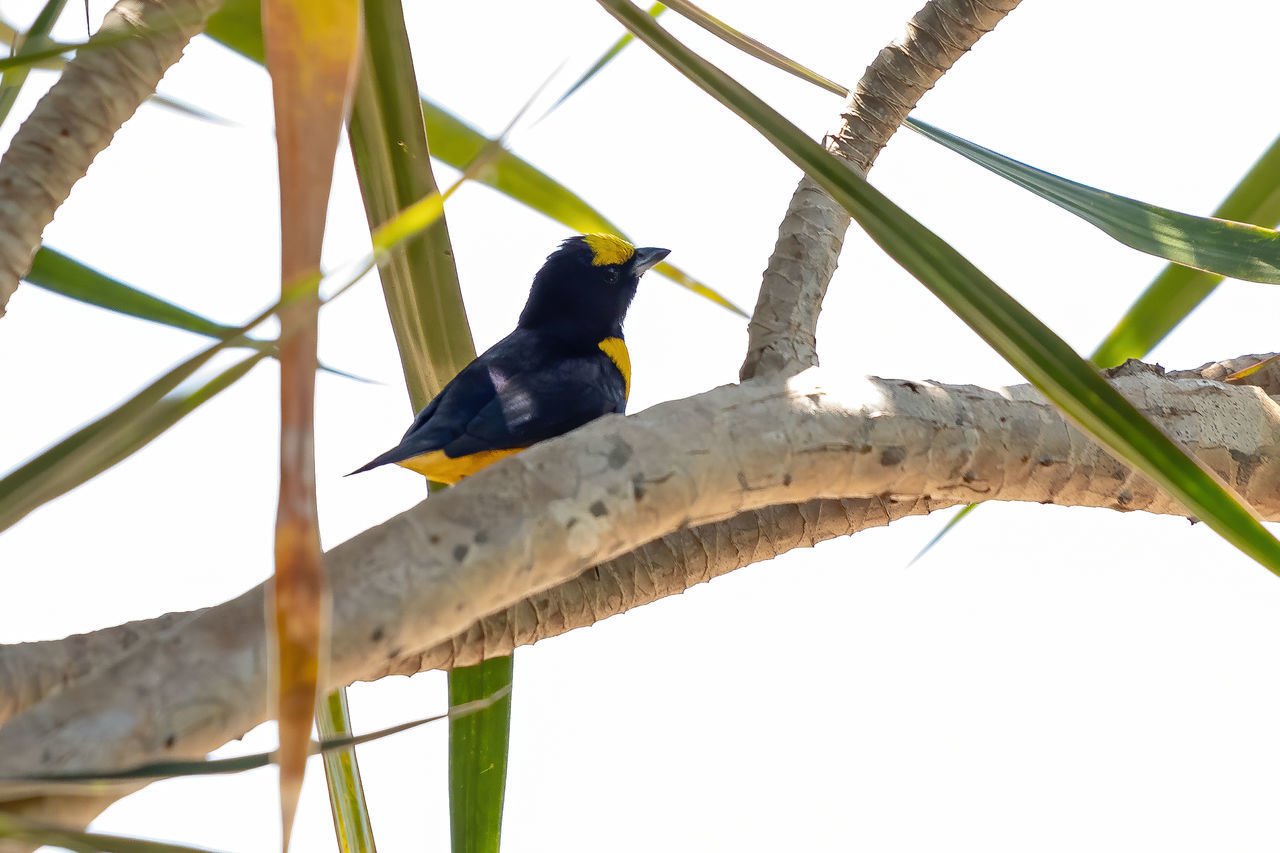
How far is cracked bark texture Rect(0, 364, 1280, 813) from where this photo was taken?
19.0 inches

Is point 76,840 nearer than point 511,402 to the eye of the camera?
Yes

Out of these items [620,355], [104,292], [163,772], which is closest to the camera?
[163,772]

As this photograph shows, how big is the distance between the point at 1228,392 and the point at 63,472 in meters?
0.95

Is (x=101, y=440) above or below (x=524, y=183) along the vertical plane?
below

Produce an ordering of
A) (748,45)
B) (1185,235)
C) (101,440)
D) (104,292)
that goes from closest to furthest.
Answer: (101,440) < (1185,235) < (104,292) < (748,45)

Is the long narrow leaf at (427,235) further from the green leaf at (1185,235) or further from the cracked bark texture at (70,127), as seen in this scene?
the green leaf at (1185,235)

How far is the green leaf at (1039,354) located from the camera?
57 centimetres

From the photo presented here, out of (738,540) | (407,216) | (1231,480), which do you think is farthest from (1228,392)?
(407,216)

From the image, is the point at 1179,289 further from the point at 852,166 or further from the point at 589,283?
the point at 589,283

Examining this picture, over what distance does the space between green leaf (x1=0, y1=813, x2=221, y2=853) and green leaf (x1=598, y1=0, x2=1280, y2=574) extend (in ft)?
1.53

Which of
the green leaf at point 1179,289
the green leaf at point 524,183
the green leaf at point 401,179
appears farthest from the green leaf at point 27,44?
the green leaf at point 1179,289

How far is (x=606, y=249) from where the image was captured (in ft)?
5.30

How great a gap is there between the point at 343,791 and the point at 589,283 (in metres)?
0.85

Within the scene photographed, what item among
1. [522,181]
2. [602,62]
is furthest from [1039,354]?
[522,181]
